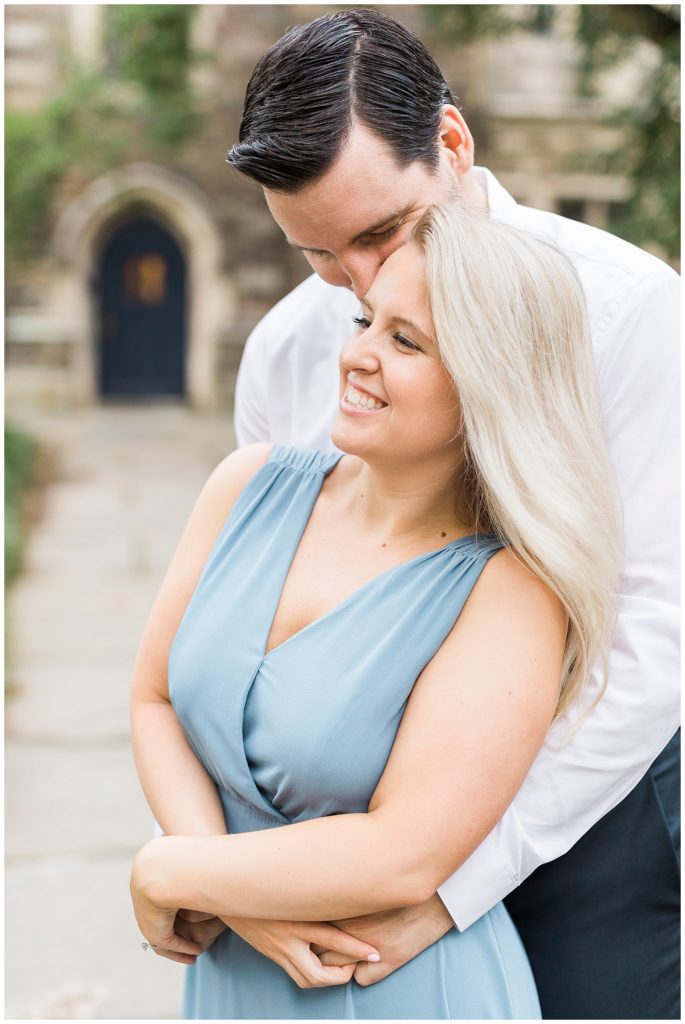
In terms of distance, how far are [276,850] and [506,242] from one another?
0.91 metres

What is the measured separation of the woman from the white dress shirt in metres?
0.08

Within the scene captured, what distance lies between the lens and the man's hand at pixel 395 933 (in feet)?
5.41

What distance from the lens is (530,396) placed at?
1.63m

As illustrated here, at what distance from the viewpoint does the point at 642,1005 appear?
2031mm

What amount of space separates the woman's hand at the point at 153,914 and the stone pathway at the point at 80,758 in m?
1.66

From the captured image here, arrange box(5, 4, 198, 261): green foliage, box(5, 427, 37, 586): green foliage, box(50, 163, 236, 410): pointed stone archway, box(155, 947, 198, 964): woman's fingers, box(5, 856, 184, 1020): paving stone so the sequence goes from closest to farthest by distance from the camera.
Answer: box(155, 947, 198, 964): woman's fingers < box(5, 856, 184, 1020): paving stone < box(5, 427, 37, 586): green foliage < box(5, 4, 198, 261): green foliage < box(50, 163, 236, 410): pointed stone archway

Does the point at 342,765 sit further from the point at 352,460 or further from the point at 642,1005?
the point at 642,1005

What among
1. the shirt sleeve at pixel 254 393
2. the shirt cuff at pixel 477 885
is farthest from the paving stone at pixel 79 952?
the shirt cuff at pixel 477 885

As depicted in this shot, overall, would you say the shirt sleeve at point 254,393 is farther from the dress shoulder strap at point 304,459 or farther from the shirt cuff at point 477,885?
the shirt cuff at point 477,885

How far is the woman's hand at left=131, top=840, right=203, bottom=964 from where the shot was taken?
168 centimetres

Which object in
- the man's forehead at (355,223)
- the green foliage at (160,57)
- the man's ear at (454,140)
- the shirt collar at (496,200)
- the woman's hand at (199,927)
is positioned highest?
the green foliage at (160,57)

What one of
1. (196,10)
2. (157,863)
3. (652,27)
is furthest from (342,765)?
(196,10)

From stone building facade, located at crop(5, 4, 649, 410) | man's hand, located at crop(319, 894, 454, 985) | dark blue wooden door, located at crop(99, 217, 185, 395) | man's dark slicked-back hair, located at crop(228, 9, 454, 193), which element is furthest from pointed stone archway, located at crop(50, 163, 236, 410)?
man's hand, located at crop(319, 894, 454, 985)

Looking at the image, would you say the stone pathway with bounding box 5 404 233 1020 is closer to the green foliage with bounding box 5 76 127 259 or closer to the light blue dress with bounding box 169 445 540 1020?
the light blue dress with bounding box 169 445 540 1020
